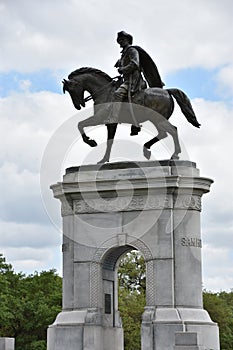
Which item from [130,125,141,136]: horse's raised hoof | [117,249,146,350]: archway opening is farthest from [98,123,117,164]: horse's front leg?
[117,249,146,350]: archway opening

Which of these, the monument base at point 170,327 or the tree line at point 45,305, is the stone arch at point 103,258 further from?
the tree line at point 45,305

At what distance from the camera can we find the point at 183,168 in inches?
1118

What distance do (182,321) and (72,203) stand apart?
16.0 feet

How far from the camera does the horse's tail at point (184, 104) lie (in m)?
29.7

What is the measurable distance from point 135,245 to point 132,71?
515 centimetres

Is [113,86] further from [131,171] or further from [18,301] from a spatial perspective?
[18,301]

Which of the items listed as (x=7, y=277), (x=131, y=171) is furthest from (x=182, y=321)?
(x=7, y=277)

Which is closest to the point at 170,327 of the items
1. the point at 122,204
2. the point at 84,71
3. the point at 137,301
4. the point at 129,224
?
the point at 129,224

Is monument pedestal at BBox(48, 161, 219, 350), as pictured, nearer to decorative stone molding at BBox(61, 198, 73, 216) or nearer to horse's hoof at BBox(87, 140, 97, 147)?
decorative stone molding at BBox(61, 198, 73, 216)

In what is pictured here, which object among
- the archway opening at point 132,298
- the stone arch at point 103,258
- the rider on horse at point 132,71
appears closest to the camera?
the stone arch at point 103,258

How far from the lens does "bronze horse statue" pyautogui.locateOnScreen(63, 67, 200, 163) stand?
29.3m

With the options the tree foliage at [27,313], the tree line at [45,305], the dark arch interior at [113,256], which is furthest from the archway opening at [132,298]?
the dark arch interior at [113,256]

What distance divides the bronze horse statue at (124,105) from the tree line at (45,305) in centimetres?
2351

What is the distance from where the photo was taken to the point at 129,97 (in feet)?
96.0
